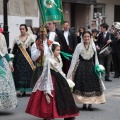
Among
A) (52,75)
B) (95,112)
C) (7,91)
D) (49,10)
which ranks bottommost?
(95,112)

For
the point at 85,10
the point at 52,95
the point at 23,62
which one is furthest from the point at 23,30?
the point at 85,10

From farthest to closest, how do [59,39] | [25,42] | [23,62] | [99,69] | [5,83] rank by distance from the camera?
1. [59,39]
2. [23,62]
3. [25,42]
4. [99,69]
5. [5,83]

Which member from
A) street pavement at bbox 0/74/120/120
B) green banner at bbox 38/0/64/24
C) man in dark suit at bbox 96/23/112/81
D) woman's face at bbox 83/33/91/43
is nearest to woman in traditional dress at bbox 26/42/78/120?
green banner at bbox 38/0/64/24

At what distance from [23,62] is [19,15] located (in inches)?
380

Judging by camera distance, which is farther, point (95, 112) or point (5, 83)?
point (95, 112)

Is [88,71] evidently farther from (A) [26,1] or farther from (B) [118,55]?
(A) [26,1]

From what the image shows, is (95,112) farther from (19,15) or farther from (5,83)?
(19,15)

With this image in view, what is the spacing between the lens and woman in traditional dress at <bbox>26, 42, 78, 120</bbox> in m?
7.40

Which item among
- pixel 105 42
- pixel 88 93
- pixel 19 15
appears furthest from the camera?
pixel 19 15

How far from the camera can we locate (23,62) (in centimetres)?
1091

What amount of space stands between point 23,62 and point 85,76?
2.27 meters

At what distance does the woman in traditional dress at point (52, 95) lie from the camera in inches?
291

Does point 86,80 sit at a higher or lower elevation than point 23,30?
lower

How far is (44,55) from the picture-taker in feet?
25.1
